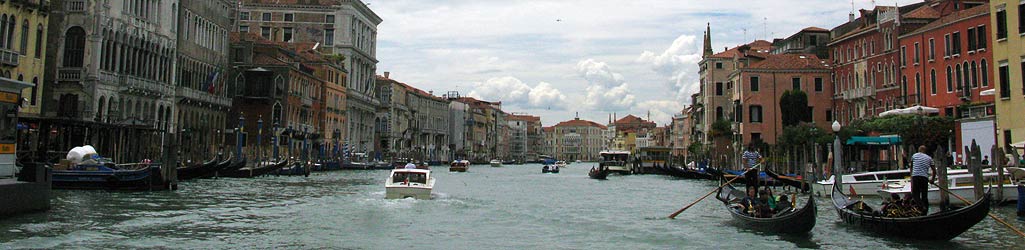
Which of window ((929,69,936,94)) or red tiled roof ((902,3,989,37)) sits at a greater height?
red tiled roof ((902,3,989,37))

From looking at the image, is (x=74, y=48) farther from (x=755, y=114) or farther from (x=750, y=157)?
(x=755, y=114)

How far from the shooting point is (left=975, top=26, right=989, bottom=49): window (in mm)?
27812

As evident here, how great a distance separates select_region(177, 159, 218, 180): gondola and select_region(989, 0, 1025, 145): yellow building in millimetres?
25026

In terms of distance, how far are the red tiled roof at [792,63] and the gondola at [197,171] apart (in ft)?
89.1

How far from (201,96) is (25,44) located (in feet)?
50.1

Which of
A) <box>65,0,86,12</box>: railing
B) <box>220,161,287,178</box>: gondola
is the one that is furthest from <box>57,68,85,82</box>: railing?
<box>220,161,287,178</box>: gondola

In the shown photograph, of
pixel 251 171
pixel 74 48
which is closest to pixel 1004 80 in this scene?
pixel 251 171

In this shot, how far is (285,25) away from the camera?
66250 mm

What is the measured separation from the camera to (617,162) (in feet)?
180

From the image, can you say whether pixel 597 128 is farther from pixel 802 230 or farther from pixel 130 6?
pixel 802 230

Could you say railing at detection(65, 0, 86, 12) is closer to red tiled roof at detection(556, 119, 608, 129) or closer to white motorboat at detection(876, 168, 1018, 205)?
white motorboat at detection(876, 168, 1018, 205)

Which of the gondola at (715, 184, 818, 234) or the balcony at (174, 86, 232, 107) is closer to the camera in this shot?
the gondola at (715, 184, 818, 234)

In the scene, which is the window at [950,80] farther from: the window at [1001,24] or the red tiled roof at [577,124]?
the red tiled roof at [577,124]

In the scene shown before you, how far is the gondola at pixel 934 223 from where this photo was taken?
1135 cm
